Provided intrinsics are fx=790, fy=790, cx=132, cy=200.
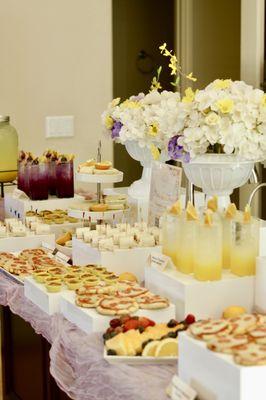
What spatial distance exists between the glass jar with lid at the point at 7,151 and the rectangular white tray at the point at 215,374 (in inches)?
93.9

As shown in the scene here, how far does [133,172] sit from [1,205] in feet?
9.54

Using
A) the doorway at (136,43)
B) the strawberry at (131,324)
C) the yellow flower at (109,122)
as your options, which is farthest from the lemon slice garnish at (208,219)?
the doorway at (136,43)

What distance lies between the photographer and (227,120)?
8.38 feet

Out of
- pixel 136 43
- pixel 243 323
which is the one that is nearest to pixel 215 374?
pixel 243 323

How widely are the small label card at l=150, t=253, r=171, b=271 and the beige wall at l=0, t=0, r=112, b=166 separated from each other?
9.20 feet

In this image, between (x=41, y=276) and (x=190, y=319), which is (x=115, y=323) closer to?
(x=190, y=319)

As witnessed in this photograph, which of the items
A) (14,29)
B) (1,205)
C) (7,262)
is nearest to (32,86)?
(14,29)

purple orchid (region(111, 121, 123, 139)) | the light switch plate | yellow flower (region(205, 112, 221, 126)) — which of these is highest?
yellow flower (region(205, 112, 221, 126))

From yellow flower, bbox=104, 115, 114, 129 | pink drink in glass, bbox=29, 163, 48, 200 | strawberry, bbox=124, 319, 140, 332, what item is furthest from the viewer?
pink drink in glass, bbox=29, 163, 48, 200

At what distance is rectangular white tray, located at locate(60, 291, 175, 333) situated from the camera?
6.64 feet

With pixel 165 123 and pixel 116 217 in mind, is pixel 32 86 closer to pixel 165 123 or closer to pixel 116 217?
pixel 116 217

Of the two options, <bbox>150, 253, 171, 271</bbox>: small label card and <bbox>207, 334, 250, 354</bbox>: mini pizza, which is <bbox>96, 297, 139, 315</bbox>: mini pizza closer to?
<bbox>150, 253, 171, 271</bbox>: small label card

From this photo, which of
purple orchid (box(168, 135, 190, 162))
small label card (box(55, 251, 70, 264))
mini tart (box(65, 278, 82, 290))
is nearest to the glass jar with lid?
small label card (box(55, 251, 70, 264))

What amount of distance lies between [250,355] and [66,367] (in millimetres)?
658
